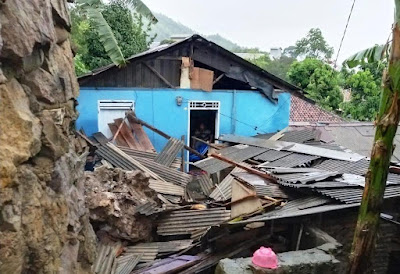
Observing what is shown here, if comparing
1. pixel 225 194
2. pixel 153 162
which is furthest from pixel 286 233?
pixel 153 162

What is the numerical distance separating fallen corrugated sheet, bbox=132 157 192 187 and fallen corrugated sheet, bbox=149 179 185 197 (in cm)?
34

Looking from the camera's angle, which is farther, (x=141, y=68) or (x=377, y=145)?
(x=141, y=68)

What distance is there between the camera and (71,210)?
420 cm

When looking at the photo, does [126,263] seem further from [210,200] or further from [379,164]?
[379,164]

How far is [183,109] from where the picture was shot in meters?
11.9

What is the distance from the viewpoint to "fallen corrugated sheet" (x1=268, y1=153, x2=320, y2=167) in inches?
333

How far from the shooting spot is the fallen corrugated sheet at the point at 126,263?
593 centimetres

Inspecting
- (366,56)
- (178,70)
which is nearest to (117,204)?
(366,56)

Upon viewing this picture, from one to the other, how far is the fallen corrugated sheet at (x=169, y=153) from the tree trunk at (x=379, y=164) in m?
6.83

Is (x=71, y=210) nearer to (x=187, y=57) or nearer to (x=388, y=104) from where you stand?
(x=388, y=104)

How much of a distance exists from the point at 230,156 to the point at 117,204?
152 inches

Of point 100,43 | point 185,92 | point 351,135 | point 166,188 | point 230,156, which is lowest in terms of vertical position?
point 166,188

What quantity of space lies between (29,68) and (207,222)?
4.94m

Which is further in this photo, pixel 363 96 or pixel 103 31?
pixel 363 96
